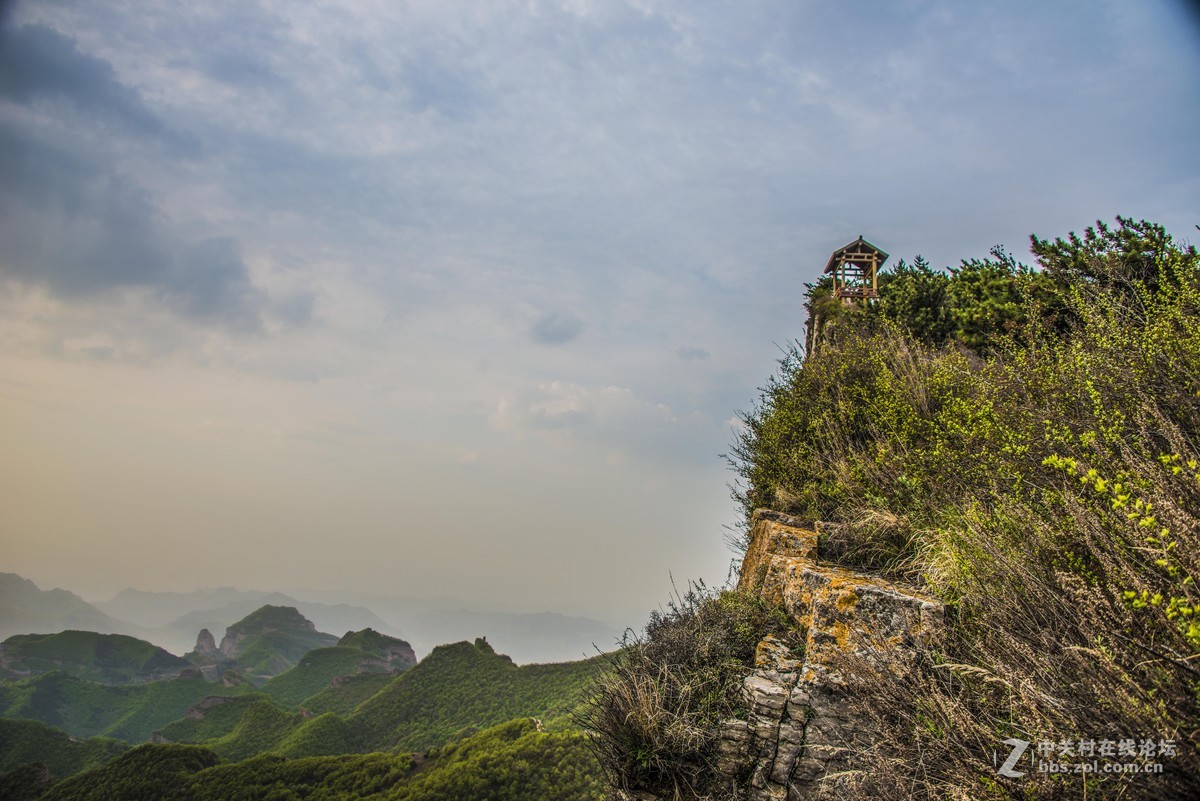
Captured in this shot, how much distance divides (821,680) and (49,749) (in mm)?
82268

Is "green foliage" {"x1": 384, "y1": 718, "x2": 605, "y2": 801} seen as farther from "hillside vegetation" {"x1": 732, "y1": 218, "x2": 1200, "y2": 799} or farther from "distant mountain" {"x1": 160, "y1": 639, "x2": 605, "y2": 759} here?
"hillside vegetation" {"x1": 732, "y1": 218, "x2": 1200, "y2": 799}

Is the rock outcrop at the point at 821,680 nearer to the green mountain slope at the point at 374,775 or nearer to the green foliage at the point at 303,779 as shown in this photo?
the green mountain slope at the point at 374,775

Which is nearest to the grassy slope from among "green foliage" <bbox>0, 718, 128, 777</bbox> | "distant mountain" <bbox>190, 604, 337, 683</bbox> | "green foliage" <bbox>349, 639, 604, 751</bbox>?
"distant mountain" <bbox>190, 604, 337, 683</bbox>

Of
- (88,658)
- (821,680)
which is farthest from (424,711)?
(88,658)

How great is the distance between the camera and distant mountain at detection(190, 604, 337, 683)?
118750 mm

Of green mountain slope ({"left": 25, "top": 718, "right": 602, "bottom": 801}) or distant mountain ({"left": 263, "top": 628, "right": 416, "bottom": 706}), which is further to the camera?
distant mountain ({"left": 263, "top": 628, "right": 416, "bottom": 706})

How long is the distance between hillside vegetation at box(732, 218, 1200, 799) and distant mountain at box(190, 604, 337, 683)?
135 meters

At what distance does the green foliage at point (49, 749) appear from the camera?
164 ft

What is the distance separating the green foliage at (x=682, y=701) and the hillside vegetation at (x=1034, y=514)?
155 cm

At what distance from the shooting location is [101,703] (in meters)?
83.6

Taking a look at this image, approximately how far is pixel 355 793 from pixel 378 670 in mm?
71704

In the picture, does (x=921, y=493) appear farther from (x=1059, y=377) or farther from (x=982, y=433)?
(x=1059, y=377)

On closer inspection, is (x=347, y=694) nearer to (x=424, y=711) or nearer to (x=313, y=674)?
(x=313, y=674)

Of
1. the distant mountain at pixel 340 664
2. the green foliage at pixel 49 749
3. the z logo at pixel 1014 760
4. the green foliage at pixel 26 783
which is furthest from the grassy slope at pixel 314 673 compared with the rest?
the z logo at pixel 1014 760
